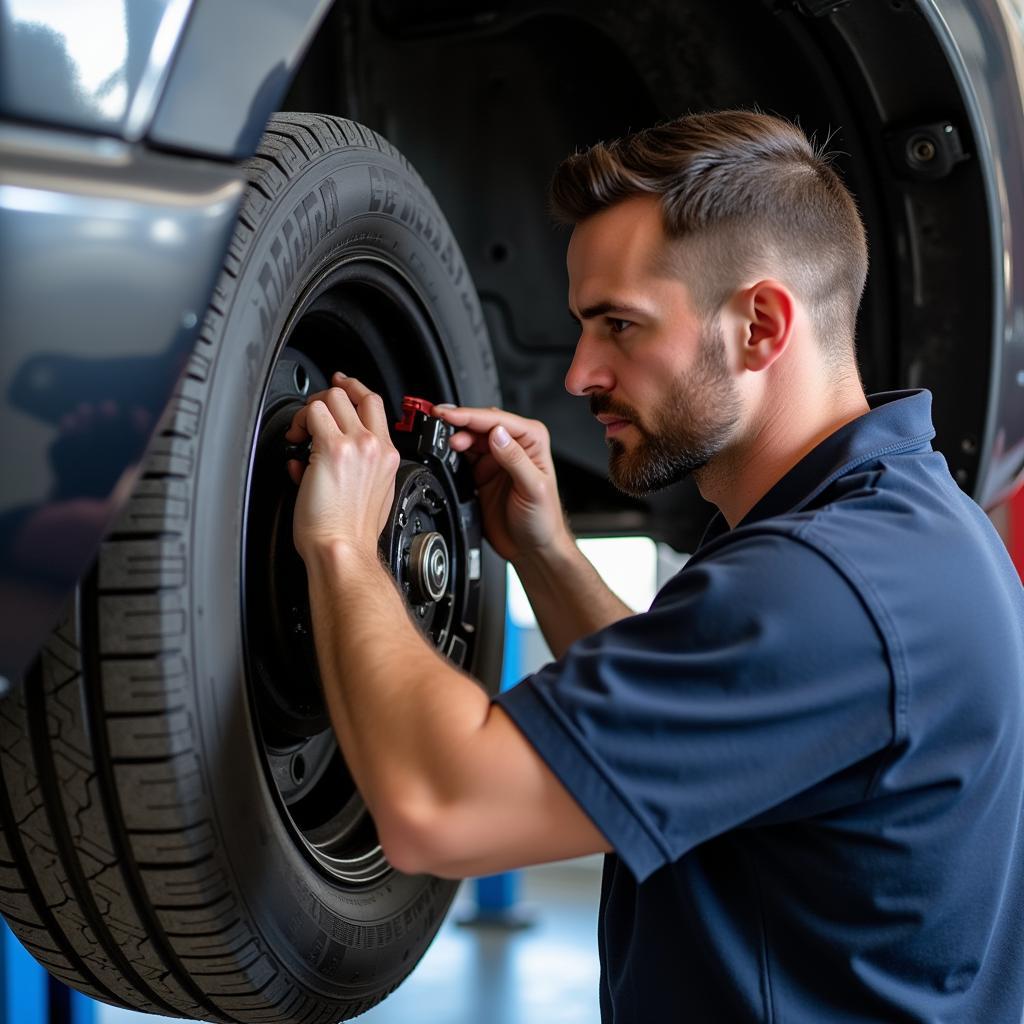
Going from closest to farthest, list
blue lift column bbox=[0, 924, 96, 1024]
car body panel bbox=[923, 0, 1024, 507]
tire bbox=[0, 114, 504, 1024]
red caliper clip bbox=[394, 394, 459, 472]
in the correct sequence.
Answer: tire bbox=[0, 114, 504, 1024] < red caliper clip bbox=[394, 394, 459, 472] < car body panel bbox=[923, 0, 1024, 507] < blue lift column bbox=[0, 924, 96, 1024]

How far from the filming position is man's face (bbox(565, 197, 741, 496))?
1080 millimetres

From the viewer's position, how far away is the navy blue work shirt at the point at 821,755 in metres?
0.82

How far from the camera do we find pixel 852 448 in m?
1.02

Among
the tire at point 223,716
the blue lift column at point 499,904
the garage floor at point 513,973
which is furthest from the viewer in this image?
the blue lift column at point 499,904

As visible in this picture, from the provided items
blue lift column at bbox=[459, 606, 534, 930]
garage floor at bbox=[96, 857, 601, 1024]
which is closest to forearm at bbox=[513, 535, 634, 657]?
garage floor at bbox=[96, 857, 601, 1024]

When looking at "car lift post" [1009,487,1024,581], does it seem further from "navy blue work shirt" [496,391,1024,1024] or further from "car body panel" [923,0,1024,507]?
"navy blue work shirt" [496,391,1024,1024]

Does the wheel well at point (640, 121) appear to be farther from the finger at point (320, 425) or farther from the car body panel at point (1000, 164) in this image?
the finger at point (320, 425)

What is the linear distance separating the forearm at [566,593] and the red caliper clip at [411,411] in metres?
0.24

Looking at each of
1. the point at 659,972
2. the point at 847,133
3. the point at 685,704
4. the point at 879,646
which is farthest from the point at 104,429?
the point at 847,133

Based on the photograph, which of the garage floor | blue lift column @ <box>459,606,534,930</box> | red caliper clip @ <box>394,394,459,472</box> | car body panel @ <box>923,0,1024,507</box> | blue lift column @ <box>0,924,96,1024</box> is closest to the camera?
red caliper clip @ <box>394,394,459,472</box>

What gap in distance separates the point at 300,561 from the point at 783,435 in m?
0.42

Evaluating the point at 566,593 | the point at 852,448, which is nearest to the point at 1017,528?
the point at 566,593

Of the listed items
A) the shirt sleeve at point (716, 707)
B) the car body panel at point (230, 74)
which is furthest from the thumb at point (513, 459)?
the car body panel at point (230, 74)

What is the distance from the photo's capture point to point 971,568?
3.08 ft
